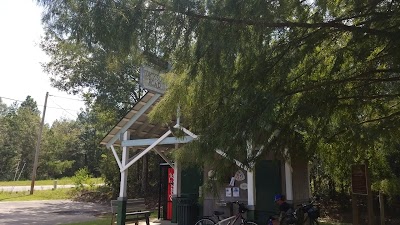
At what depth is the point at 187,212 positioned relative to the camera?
9.84 metres

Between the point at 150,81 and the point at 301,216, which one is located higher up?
the point at 150,81

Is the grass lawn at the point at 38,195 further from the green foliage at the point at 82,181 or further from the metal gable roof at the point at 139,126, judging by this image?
the metal gable roof at the point at 139,126

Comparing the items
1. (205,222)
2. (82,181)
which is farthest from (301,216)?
(82,181)

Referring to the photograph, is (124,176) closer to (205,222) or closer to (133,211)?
(133,211)

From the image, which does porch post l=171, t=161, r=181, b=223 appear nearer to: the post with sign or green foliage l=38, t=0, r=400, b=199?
the post with sign

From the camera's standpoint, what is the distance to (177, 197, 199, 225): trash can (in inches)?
386

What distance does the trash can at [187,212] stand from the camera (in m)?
9.80

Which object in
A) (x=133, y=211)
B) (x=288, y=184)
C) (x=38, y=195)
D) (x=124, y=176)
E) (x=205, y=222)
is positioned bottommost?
(x=38, y=195)

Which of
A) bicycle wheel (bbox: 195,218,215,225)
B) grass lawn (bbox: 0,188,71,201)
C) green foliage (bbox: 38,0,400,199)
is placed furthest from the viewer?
grass lawn (bbox: 0,188,71,201)

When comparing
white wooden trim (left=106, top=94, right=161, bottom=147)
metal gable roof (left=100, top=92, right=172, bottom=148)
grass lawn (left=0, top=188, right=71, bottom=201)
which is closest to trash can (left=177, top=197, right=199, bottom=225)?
metal gable roof (left=100, top=92, right=172, bottom=148)

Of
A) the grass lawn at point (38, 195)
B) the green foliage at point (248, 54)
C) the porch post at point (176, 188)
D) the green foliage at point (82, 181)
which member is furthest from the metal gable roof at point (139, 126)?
the green foliage at point (82, 181)

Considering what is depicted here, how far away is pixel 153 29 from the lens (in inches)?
164

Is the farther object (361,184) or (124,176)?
(124,176)

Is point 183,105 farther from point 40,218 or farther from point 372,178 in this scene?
point 40,218
